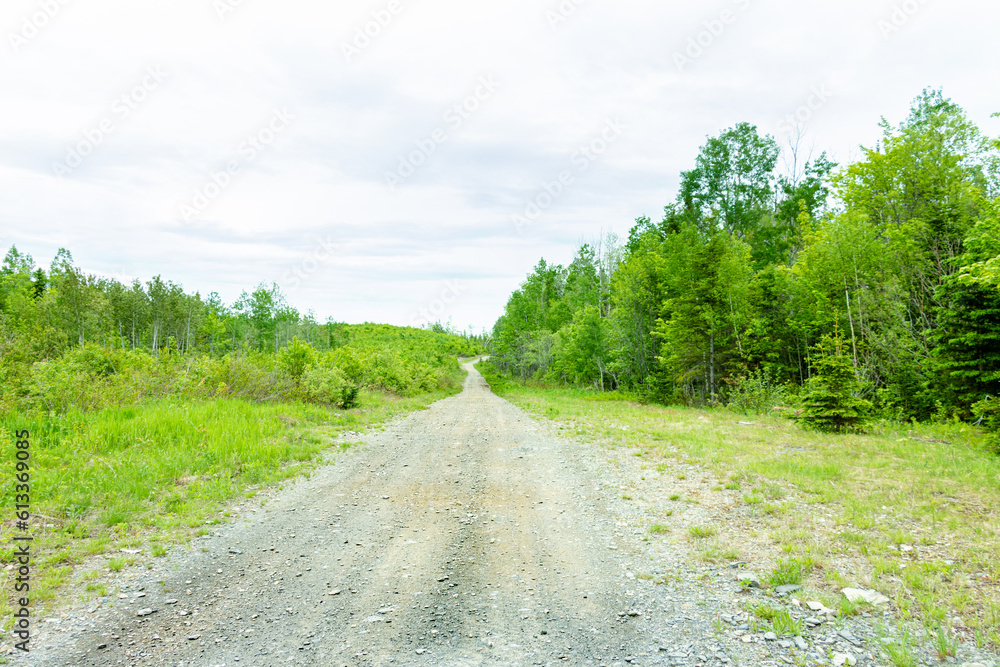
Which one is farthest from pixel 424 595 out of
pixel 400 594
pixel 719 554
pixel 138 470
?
pixel 138 470

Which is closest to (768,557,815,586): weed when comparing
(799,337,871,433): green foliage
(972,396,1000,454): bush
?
(799,337,871,433): green foliage

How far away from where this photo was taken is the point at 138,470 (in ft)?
22.9

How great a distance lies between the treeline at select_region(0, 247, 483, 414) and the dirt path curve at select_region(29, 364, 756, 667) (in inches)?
278

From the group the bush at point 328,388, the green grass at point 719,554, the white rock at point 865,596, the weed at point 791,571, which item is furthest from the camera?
the bush at point 328,388

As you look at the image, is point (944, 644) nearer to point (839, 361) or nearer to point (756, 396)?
point (839, 361)

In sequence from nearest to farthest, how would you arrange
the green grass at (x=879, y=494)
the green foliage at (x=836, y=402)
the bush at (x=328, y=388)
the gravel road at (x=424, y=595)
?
the gravel road at (x=424, y=595)
the green grass at (x=879, y=494)
the green foliage at (x=836, y=402)
the bush at (x=328, y=388)

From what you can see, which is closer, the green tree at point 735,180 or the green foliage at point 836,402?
the green foliage at point 836,402

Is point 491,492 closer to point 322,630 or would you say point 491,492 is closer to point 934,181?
point 322,630

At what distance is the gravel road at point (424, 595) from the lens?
3203mm

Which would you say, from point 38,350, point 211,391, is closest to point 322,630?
point 211,391

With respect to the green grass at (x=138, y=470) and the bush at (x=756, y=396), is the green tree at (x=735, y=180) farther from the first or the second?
the green grass at (x=138, y=470)

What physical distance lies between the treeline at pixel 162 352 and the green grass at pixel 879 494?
11.2m

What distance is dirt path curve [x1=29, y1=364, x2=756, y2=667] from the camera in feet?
10.5

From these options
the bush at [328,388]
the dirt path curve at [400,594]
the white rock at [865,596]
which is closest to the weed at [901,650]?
the white rock at [865,596]
